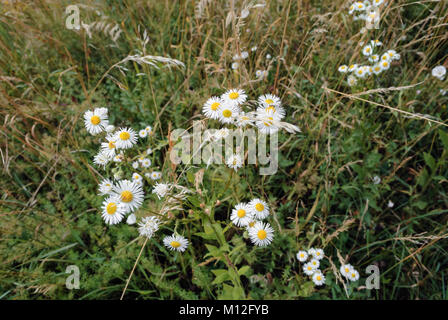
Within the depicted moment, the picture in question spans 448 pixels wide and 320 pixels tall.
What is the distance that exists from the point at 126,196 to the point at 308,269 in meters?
1.04

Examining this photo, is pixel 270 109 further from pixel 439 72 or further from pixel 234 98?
pixel 439 72

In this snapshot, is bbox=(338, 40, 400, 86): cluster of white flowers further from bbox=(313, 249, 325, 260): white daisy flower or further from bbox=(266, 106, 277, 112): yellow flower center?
bbox=(313, 249, 325, 260): white daisy flower

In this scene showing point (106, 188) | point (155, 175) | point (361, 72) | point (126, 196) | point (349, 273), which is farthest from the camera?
point (361, 72)

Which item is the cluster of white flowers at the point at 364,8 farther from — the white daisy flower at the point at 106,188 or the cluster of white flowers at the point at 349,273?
the white daisy flower at the point at 106,188

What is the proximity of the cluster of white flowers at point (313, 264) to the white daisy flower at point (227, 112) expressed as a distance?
87 centimetres

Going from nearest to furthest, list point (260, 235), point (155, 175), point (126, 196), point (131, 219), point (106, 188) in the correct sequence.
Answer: point (126, 196), point (106, 188), point (260, 235), point (131, 219), point (155, 175)

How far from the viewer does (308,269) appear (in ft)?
4.83

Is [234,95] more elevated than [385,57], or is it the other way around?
[385,57]

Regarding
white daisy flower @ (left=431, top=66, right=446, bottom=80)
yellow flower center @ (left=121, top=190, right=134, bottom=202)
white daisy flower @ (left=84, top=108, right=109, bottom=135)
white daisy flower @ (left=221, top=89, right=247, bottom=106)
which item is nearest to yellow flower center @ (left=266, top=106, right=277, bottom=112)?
white daisy flower @ (left=221, top=89, right=247, bottom=106)

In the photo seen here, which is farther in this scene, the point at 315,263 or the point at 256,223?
the point at 315,263

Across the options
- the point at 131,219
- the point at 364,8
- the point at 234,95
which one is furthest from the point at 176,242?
the point at 364,8
